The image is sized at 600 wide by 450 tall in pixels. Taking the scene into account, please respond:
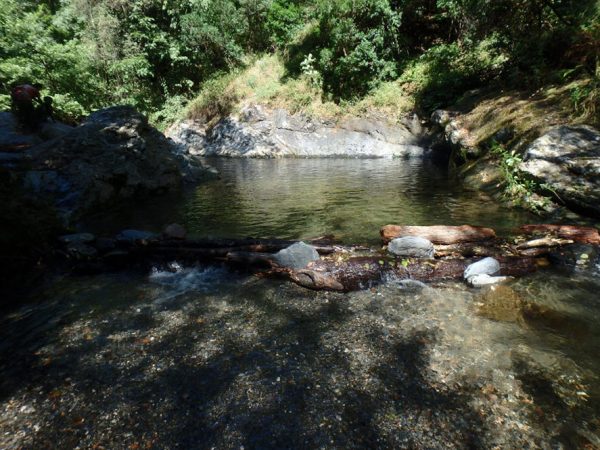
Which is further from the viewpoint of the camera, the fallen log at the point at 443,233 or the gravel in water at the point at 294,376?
the fallen log at the point at 443,233

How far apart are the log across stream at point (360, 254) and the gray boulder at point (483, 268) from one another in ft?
0.35

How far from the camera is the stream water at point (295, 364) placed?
2.42m

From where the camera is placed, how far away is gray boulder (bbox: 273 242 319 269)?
4.99m

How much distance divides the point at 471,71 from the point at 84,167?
15.5 metres

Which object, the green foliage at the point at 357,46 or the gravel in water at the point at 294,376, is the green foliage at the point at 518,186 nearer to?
the gravel in water at the point at 294,376

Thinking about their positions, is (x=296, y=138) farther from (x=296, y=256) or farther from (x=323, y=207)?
(x=296, y=256)

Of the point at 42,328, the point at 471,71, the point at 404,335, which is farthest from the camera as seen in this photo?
the point at 471,71

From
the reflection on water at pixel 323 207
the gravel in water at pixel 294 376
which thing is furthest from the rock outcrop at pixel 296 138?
the gravel in water at pixel 294 376

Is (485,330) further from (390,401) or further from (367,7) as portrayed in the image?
(367,7)

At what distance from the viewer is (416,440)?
91.0 inches

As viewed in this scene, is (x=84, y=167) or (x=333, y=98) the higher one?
(x=333, y=98)

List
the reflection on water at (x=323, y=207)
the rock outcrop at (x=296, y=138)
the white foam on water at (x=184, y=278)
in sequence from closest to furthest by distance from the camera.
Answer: the white foam on water at (x=184, y=278) → the reflection on water at (x=323, y=207) → the rock outcrop at (x=296, y=138)

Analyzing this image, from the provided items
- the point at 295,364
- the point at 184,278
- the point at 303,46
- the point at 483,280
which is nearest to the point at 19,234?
the point at 184,278

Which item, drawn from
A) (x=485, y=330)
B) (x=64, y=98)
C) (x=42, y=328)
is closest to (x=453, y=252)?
(x=485, y=330)
